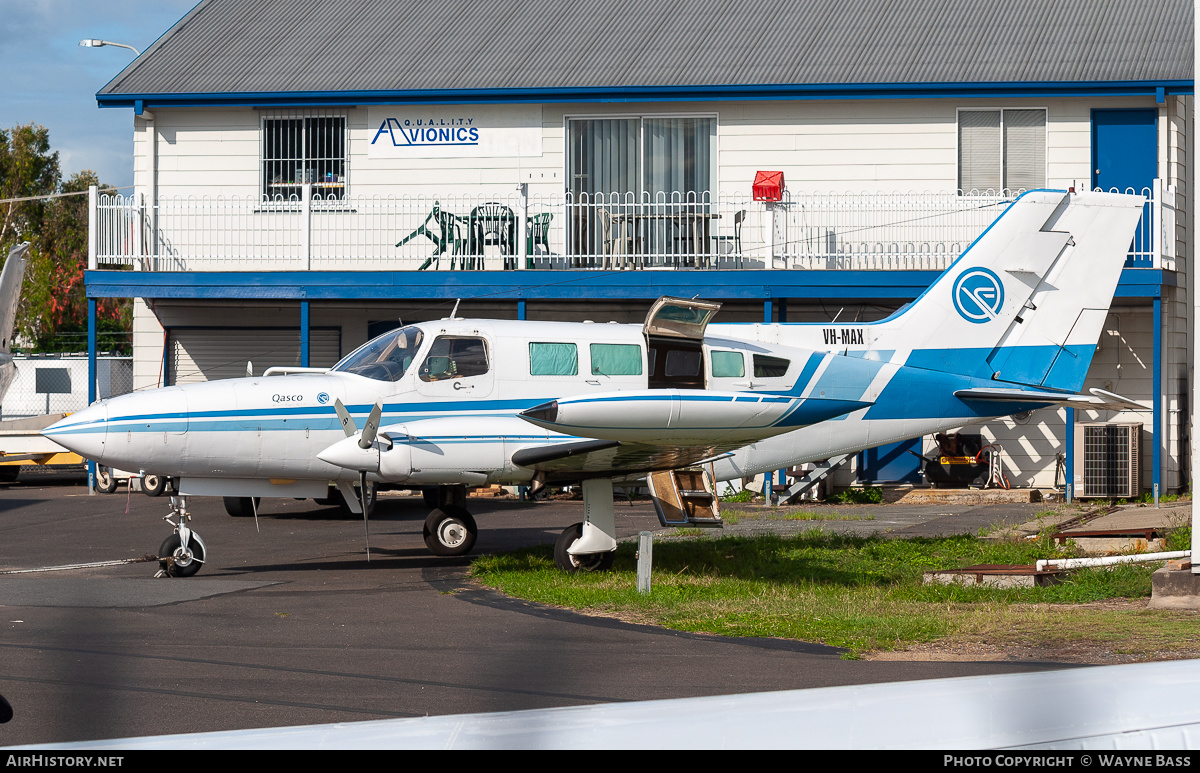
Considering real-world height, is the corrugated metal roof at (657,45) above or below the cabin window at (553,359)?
above

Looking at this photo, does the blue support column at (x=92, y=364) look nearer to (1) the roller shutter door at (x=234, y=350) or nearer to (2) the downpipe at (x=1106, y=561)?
(1) the roller shutter door at (x=234, y=350)

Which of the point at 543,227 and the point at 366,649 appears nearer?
the point at 366,649

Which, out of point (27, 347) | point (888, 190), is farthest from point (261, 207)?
point (27, 347)

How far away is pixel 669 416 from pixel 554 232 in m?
11.7

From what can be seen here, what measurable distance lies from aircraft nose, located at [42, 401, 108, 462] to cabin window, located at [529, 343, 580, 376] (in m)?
4.16

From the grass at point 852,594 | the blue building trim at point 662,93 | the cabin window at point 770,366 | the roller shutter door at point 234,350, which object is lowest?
the grass at point 852,594

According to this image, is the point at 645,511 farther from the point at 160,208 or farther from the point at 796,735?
the point at 796,735

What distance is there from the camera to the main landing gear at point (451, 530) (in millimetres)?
13305

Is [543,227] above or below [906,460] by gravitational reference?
above

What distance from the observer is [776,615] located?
31.6ft

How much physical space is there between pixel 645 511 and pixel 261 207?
8862 mm

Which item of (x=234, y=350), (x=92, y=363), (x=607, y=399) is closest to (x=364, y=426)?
(x=607, y=399)

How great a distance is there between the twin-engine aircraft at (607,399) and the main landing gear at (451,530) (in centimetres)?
2

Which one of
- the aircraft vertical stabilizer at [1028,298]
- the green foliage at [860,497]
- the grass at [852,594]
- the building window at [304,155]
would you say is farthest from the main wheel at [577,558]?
the building window at [304,155]
